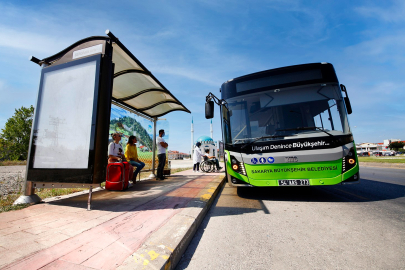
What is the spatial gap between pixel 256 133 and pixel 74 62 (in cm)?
389

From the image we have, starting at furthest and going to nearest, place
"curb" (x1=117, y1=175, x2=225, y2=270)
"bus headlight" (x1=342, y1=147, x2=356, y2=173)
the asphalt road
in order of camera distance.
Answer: "bus headlight" (x1=342, y1=147, x2=356, y2=173)
the asphalt road
"curb" (x1=117, y1=175, x2=225, y2=270)

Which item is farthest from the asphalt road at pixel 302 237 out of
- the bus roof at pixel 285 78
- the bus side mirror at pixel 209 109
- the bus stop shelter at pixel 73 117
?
the bus roof at pixel 285 78

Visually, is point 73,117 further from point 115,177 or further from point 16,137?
point 16,137

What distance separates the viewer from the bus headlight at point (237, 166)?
14.2ft

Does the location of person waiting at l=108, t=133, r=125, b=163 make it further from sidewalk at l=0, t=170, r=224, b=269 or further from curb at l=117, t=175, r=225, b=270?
curb at l=117, t=175, r=225, b=270

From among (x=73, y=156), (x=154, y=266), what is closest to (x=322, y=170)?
(x=154, y=266)

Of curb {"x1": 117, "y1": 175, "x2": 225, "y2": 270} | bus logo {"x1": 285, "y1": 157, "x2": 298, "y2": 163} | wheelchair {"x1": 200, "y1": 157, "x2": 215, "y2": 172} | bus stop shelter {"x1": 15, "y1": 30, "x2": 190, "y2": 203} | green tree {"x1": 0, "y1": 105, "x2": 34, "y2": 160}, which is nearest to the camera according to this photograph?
curb {"x1": 117, "y1": 175, "x2": 225, "y2": 270}

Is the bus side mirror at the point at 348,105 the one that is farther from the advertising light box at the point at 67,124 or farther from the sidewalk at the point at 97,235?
the advertising light box at the point at 67,124

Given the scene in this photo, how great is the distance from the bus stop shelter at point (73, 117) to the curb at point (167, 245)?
5.00 ft

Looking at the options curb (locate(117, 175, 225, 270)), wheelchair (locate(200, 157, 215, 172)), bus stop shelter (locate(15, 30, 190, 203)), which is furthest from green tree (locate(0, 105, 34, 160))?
curb (locate(117, 175, 225, 270))

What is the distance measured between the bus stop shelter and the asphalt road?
2067mm

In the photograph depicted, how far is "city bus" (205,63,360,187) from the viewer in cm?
394

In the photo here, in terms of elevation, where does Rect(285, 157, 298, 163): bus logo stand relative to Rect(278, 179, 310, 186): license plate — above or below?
above

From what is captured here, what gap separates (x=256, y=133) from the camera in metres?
4.54
